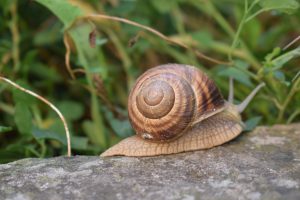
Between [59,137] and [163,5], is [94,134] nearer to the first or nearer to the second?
[59,137]

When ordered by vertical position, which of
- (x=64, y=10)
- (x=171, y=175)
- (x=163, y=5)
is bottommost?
(x=171, y=175)

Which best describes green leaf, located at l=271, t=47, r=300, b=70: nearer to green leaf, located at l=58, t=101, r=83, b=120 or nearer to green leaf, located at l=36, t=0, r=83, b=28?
green leaf, located at l=36, t=0, r=83, b=28

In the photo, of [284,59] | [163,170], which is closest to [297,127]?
[284,59]

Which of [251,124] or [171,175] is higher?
[251,124]

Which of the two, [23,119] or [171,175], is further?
[23,119]

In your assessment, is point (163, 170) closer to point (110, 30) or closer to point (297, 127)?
point (297, 127)

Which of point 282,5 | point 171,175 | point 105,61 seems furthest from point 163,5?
point 171,175

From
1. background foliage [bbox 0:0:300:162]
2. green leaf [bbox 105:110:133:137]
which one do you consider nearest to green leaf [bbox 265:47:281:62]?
background foliage [bbox 0:0:300:162]
